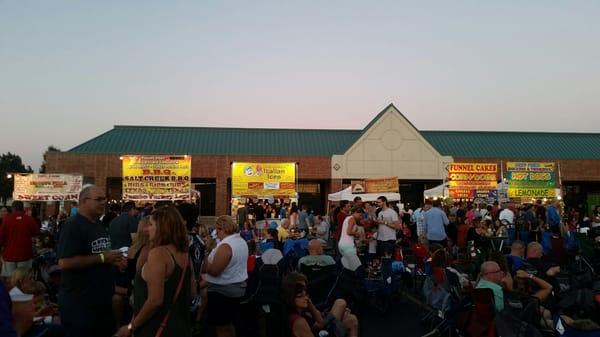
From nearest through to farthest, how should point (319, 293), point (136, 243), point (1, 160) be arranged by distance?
point (136, 243) → point (319, 293) → point (1, 160)

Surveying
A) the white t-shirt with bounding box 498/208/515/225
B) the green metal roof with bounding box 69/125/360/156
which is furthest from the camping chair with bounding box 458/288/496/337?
the green metal roof with bounding box 69/125/360/156

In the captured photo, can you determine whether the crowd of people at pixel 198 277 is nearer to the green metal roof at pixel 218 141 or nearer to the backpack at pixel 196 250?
the backpack at pixel 196 250

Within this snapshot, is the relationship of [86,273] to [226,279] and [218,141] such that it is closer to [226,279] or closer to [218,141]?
[226,279]

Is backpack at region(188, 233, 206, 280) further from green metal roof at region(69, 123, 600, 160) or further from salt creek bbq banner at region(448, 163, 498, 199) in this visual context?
green metal roof at region(69, 123, 600, 160)

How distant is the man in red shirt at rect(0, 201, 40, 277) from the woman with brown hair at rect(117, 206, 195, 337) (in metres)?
6.18

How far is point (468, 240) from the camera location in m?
12.6

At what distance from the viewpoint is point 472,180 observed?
2298cm

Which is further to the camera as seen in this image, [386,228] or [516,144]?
[516,144]

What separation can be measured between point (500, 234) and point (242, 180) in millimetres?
9439

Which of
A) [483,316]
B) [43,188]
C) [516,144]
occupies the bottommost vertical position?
[483,316]

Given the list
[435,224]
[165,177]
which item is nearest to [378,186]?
[165,177]

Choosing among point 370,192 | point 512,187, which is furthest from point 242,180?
point 512,187

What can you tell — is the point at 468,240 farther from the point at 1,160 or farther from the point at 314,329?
the point at 1,160

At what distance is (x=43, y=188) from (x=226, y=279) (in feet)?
64.3
